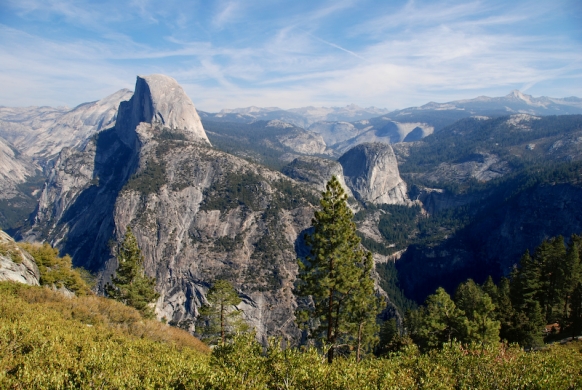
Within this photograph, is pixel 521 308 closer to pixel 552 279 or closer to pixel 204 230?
pixel 552 279

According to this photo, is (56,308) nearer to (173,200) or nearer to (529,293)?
(529,293)

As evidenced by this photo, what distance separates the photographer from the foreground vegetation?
10.2m


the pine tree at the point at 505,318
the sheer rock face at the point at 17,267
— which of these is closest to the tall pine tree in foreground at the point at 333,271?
the sheer rock face at the point at 17,267

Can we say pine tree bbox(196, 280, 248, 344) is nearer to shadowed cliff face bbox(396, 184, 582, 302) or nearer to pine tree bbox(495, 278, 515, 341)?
pine tree bbox(495, 278, 515, 341)

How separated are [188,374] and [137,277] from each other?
1143 inches

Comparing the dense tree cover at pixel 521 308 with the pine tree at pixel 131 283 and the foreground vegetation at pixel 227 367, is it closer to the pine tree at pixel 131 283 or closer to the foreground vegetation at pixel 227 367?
the foreground vegetation at pixel 227 367

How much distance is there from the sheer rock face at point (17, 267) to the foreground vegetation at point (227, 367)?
352 inches

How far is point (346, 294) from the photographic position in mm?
22922

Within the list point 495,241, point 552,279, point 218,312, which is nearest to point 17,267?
point 218,312

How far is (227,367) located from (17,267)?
22173 mm

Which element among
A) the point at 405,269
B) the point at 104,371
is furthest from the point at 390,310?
the point at 104,371

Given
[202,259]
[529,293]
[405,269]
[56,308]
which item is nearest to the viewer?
[56,308]

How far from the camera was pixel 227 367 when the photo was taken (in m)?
11.4

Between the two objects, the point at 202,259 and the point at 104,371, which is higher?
the point at 104,371
